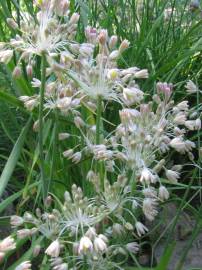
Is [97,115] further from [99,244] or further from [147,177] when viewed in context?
[99,244]

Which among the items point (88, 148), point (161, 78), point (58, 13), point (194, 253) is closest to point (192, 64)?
point (161, 78)

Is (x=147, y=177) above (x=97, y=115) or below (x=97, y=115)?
below

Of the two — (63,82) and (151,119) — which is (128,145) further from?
(63,82)

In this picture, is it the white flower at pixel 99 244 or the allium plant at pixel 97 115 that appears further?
the allium plant at pixel 97 115

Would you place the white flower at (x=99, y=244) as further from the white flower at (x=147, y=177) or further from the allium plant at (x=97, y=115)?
the white flower at (x=147, y=177)

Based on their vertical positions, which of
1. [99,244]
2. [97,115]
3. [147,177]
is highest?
[97,115]

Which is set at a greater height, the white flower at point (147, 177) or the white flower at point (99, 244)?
the white flower at point (147, 177)

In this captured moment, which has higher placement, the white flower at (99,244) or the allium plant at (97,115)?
the allium plant at (97,115)

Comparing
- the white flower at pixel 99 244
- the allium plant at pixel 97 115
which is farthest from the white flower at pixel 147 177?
the white flower at pixel 99 244

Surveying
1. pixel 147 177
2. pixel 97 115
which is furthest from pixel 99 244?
pixel 97 115

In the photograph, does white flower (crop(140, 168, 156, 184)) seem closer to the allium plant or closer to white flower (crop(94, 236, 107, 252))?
the allium plant

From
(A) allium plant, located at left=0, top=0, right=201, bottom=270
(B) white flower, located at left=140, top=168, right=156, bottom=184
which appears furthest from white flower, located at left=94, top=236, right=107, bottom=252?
(B) white flower, located at left=140, top=168, right=156, bottom=184

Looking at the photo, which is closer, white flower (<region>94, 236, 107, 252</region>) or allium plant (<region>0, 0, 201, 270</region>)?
white flower (<region>94, 236, 107, 252</region>)
